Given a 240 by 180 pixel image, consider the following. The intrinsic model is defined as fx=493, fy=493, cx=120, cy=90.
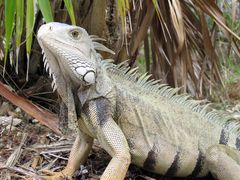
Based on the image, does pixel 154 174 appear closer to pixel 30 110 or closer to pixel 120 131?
pixel 120 131

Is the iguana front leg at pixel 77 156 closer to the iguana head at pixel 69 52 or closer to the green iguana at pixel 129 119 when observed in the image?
the green iguana at pixel 129 119

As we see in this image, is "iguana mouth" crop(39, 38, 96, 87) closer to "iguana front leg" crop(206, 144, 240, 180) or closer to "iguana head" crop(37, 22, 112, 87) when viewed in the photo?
"iguana head" crop(37, 22, 112, 87)

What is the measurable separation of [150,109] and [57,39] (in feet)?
2.38

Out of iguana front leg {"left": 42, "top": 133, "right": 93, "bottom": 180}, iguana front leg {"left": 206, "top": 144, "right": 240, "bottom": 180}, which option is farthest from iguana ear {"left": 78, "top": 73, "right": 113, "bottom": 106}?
iguana front leg {"left": 206, "top": 144, "right": 240, "bottom": 180}

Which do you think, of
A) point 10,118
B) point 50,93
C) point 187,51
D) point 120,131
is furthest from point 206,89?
point 120,131

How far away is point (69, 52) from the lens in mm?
2650

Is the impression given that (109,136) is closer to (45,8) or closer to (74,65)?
(74,65)

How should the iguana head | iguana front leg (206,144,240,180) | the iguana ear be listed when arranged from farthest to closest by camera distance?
iguana front leg (206,144,240,180)
the iguana ear
the iguana head

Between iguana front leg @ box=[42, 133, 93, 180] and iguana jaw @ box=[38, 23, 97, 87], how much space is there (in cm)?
48

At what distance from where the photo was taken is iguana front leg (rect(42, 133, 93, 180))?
298 cm

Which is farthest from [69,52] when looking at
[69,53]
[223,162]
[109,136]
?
[223,162]

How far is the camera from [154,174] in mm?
3182

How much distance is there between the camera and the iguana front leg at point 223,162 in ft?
9.46

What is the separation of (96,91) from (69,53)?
11.1 inches
